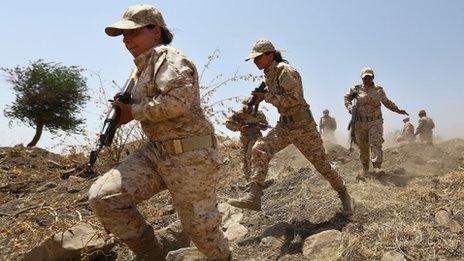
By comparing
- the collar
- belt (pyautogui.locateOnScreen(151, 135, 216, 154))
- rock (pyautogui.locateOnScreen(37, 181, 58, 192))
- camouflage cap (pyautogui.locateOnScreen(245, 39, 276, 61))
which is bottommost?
rock (pyautogui.locateOnScreen(37, 181, 58, 192))

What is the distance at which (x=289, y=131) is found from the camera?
5176 millimetres

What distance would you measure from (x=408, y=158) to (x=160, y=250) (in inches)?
395

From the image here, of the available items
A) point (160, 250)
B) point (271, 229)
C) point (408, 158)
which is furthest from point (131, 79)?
point (408, 158)

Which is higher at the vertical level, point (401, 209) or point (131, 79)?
point (131, 79)

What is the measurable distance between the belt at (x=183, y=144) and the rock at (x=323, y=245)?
154 centimetres

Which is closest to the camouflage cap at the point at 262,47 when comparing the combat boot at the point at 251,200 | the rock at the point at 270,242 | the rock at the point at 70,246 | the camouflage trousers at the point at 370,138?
the combat boot at the point at 251,200

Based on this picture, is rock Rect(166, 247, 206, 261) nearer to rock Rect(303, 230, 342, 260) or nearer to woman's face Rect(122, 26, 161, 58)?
rock Rect(303, 230, 342, 260)

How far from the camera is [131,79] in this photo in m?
3.38

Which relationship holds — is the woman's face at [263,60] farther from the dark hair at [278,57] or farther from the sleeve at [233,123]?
the sleeve at [233,123]

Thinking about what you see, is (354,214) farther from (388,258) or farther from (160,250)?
(160,250)

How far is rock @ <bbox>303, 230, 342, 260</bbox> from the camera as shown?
3.95m

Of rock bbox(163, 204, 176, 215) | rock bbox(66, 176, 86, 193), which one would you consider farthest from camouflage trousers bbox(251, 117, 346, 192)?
rock bbox(66, 176, 86, 193)

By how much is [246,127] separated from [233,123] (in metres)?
0.23

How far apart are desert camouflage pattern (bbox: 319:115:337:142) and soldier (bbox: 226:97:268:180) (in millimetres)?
11468
